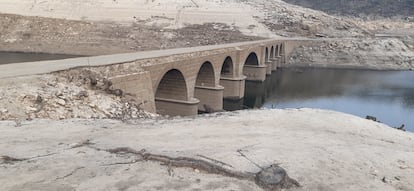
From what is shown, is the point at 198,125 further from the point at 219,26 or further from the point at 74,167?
the point at 219,26

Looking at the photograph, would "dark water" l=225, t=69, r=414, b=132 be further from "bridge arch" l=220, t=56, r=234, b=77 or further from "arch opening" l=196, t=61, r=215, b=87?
"arch opening" l=196, t=61, r=215, b=87

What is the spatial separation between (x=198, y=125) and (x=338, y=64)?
1901 inches

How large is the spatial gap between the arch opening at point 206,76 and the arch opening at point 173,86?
4.08 meters

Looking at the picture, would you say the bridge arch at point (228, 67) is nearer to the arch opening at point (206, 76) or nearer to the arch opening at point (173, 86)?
the arch opening at point (206, 76)

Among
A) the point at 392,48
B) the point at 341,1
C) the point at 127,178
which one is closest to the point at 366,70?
the point at 392,48

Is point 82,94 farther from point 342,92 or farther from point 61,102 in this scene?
point 342,92

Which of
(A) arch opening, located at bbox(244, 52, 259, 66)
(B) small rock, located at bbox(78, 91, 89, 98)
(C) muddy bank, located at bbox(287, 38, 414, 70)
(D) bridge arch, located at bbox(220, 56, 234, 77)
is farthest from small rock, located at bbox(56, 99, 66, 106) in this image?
(C) muddy bank, located at bbox(287, 38, 414, 70)

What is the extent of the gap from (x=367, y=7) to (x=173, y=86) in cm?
9924

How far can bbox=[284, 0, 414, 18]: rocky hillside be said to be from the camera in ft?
336

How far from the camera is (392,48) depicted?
5769 centimetres

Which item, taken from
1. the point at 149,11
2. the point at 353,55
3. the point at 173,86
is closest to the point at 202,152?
the point at 173,86

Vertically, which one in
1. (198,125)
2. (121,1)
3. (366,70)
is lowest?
(366,70)

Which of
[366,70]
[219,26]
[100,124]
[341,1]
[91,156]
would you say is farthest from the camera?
[341,1]

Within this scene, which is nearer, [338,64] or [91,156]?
[91,156]
